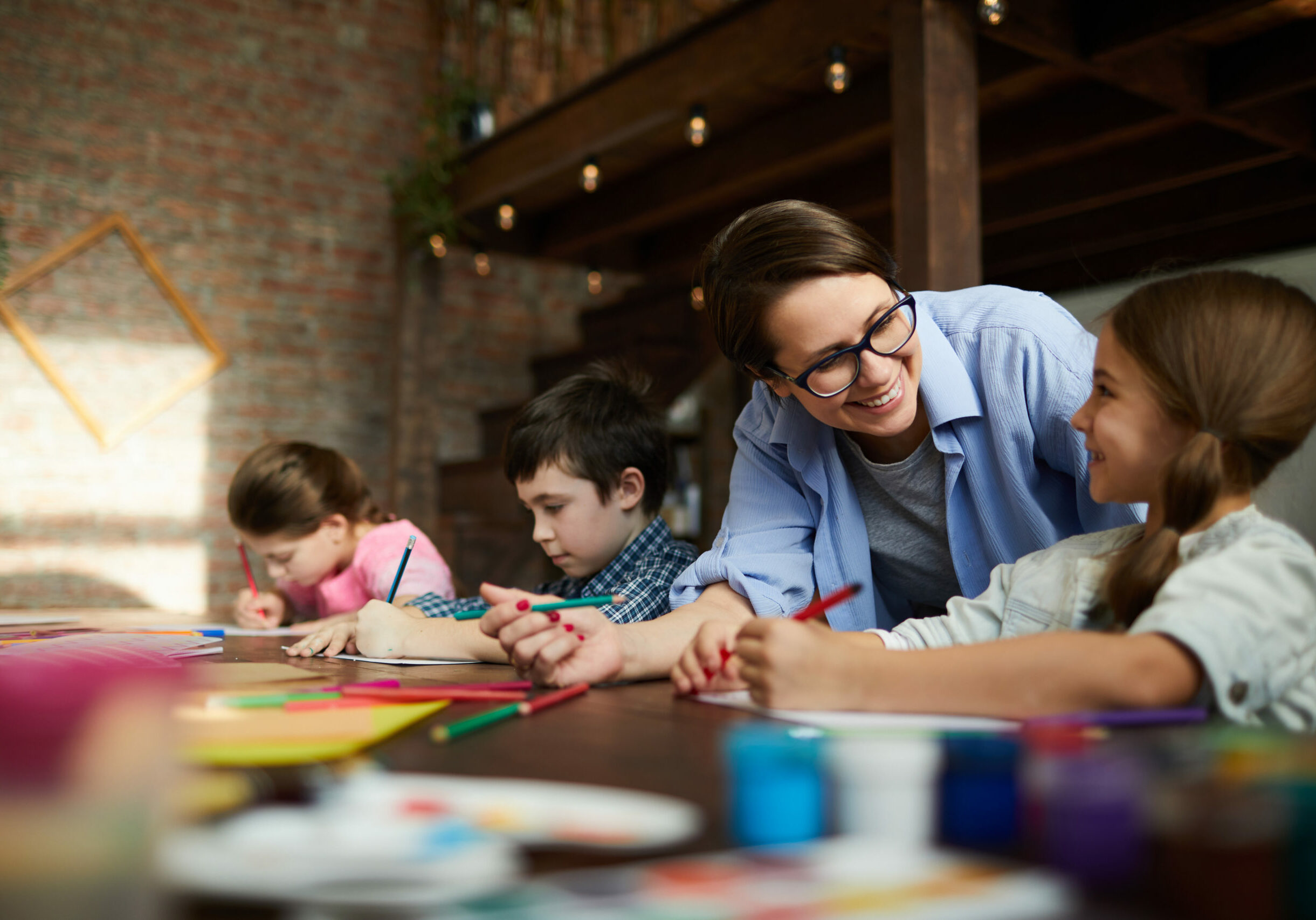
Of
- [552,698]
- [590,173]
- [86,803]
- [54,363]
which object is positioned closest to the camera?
[86,803]

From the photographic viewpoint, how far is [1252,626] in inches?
25.9

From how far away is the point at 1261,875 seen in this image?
344 mm

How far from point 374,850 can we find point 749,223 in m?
0.94

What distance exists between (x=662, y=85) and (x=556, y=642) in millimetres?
2415

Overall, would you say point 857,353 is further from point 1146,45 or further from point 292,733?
point 1146,45

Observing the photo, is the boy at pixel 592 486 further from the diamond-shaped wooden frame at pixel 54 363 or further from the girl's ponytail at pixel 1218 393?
the diamond-shaped wooden frame at pixel 54 363

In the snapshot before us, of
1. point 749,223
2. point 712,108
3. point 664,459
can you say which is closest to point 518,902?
point 749,223

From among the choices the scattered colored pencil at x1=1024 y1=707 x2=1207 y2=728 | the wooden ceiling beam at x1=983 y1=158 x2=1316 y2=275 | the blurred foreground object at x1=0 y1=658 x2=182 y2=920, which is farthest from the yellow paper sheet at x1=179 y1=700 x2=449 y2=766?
the wooden ceiling beam at x1=983 y1=158 x2=1316 y2=275

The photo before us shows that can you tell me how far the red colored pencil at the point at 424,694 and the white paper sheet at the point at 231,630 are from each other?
0.87m

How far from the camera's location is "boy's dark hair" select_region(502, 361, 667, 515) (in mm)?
1708

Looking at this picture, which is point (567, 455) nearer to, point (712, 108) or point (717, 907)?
point (717, 907)

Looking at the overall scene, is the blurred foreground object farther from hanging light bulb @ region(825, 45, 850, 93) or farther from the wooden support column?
hanging light bulb @ region(825, 45, 850, 93)

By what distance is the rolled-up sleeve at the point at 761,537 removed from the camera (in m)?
1.22

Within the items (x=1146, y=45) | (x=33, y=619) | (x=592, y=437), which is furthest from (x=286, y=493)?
(x=1146, y=45)
